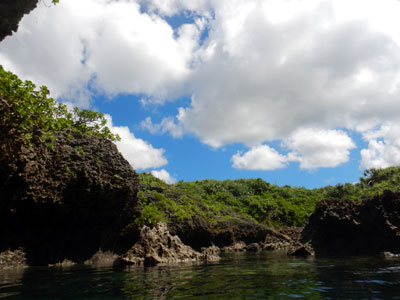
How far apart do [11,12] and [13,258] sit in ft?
35.3

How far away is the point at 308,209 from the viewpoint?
48.1 meters

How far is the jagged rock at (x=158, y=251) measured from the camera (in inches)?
518

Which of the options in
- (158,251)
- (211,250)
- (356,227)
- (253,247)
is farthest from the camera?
(253,247)

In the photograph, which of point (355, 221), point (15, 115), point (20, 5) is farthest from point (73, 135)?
point (355, 221)

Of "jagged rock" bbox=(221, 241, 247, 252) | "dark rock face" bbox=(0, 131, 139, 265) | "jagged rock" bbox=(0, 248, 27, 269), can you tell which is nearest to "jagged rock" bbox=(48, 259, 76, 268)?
"dark rock face" bbox=(0, 131, 139, 265)

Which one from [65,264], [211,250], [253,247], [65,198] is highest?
[65,198]

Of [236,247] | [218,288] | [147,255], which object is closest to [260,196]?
[236,247]

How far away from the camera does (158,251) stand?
14023mm

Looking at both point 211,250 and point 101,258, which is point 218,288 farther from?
point 211,250

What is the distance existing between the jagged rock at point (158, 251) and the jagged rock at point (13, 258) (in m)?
4.49

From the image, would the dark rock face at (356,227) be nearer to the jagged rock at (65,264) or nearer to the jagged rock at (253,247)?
the jagged rock at (253,247)

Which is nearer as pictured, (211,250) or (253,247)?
(211,250)

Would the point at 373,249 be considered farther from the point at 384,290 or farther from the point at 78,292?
the point at 78,292

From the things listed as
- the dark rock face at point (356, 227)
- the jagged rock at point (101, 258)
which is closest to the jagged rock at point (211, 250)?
the dark rock face at point (356, 227)
